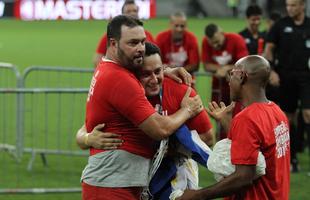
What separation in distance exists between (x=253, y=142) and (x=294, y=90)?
7.00m

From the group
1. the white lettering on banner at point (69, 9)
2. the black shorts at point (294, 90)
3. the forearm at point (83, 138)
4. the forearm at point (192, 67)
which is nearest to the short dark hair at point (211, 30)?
the forearm at point (192, 67)

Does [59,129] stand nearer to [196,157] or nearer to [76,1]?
[196,157]

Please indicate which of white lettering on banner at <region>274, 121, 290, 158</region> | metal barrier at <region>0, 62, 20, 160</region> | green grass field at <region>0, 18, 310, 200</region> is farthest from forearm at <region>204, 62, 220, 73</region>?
white lettering on banner at <region>274, 121, 290, 158</region>

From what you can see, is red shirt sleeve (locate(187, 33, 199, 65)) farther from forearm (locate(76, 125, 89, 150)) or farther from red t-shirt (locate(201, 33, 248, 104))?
forearm (locate(76, 125, 89, 150))

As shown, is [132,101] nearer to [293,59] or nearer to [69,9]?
[293,59]

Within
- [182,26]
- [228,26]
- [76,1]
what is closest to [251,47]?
[182,26]

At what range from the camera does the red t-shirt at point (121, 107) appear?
593cm

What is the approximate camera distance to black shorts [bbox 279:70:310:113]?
38.9 ft

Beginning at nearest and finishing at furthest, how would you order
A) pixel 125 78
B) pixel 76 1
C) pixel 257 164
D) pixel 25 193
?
pixel 257 164 < pixel 125 78 < pixel 25 193 < pixel 76 1

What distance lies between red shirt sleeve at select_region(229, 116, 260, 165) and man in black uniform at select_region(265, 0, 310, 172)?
666cm

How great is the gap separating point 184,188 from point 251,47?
7.75 m

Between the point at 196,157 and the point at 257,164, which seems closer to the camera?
the point at 257,164

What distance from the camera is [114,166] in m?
6.17

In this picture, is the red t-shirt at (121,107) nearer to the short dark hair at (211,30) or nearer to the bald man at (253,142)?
the bald man at (253,142)
